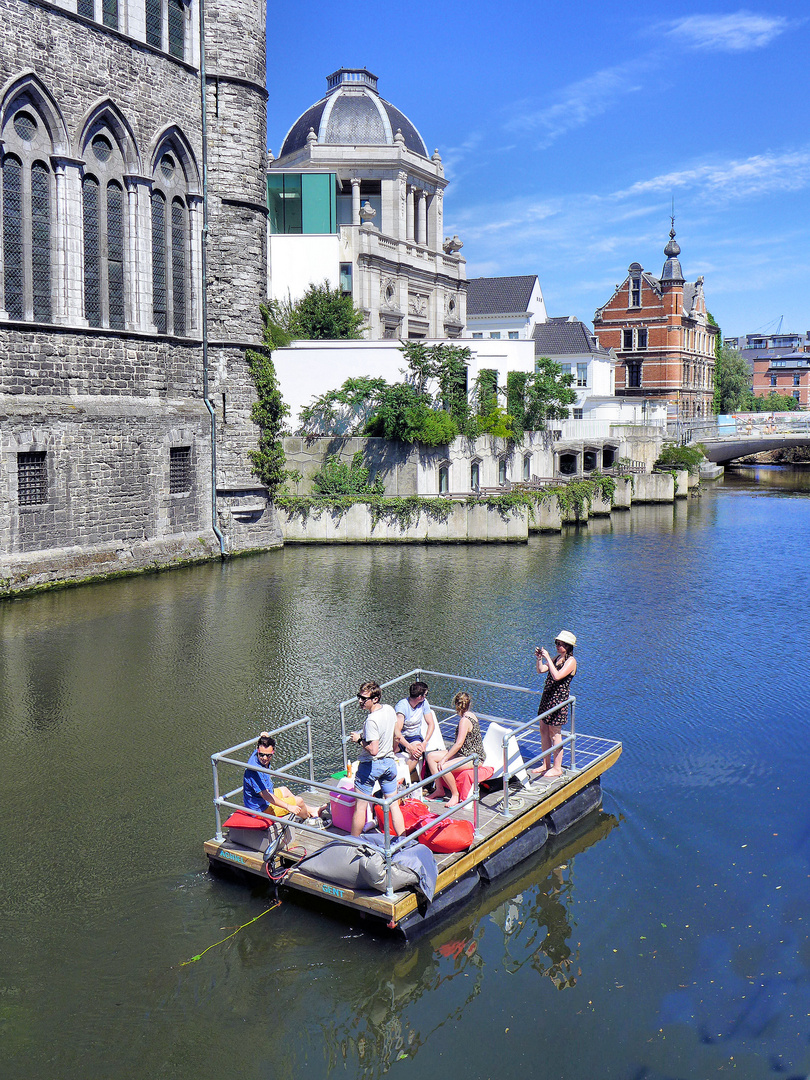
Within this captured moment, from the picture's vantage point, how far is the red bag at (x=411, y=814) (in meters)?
9.25

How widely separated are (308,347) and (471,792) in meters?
26.4

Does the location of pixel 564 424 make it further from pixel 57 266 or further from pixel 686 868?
pixel 686 868

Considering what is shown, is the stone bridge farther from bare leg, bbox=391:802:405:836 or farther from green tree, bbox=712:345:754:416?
bare leg, bbox=391:802:405:836

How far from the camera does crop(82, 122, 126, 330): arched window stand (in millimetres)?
24766

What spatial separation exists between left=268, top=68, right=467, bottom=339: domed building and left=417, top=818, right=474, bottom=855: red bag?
37.2 m

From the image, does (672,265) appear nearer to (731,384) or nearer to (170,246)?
(731,384)

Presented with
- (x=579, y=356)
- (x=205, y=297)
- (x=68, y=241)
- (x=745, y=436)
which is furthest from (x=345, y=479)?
(x=745, y=436)

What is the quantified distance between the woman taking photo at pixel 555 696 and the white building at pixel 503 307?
6188 centimetres

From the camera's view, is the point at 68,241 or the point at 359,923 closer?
the point at 359,923

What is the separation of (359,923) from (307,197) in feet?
133

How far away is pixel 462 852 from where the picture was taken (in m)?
9.10

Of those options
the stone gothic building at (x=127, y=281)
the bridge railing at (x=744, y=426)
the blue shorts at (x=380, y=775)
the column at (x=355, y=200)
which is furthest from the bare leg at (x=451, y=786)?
the bridge railing at (x=744, y=426)

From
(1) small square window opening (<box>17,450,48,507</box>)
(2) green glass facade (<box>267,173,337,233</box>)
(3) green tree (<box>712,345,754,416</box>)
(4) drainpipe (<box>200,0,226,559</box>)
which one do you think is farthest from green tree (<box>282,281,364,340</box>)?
(3) green tree (<box>712,345,754,416</box>)

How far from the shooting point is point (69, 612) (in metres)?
21.1
